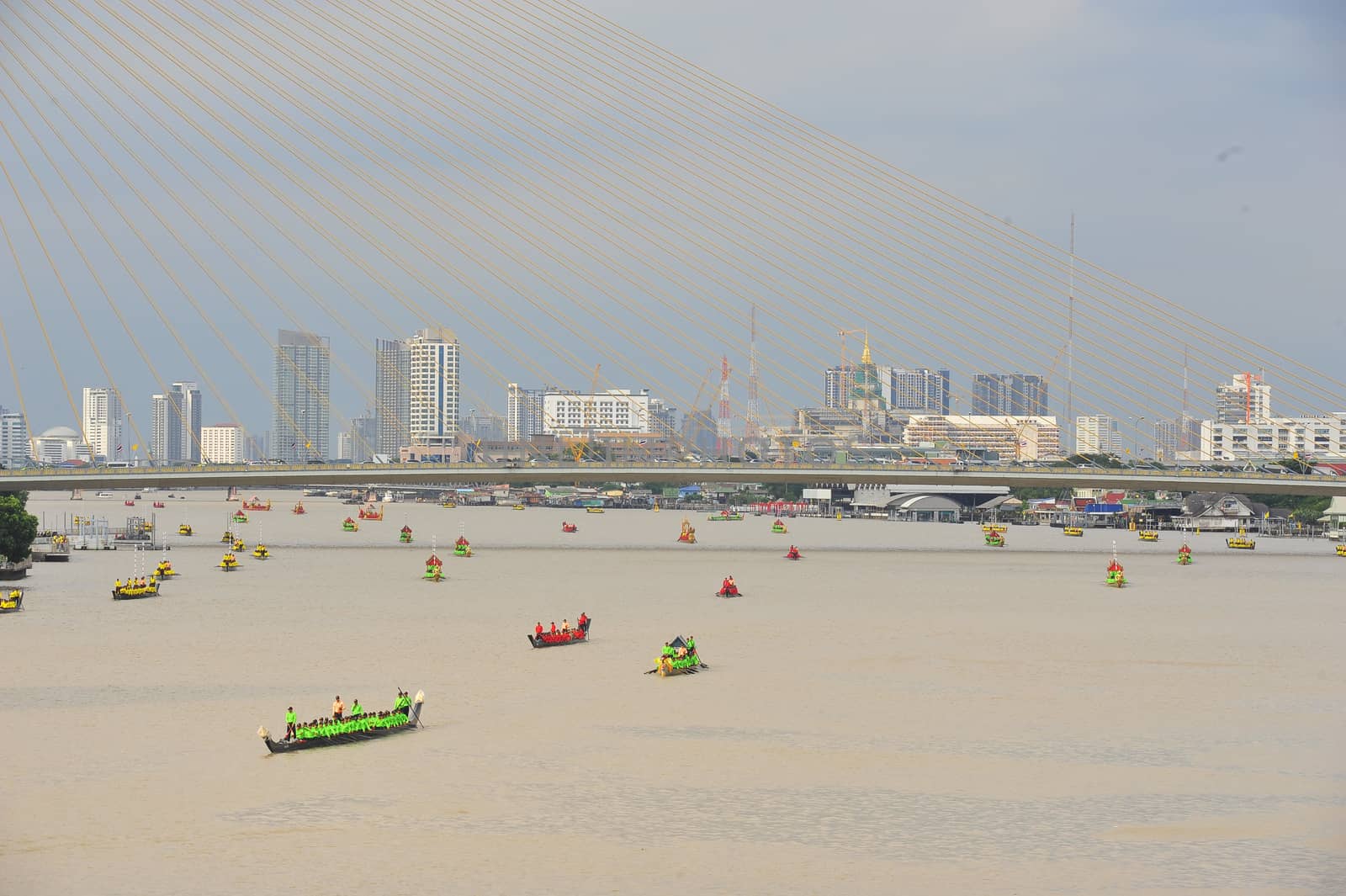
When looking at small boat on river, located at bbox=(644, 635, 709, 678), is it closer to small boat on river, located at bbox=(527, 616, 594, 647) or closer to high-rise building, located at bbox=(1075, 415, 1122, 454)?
small boat on river, located at bbox=(527, 616, 594, 647)

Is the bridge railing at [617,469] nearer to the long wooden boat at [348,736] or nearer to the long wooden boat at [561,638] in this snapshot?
the long wooden boat at [561,638]

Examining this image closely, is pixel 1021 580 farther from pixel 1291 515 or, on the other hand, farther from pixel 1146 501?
pixel 1146 501

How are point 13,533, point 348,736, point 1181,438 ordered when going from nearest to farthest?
point 348,736 < point 13,533 < point 1181,438

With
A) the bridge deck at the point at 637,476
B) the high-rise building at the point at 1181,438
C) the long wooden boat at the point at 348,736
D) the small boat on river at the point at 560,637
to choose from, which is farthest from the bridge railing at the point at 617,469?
the long wooden boat at the point at 348,736

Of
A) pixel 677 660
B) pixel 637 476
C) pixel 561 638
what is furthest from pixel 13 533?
pixel 677 660

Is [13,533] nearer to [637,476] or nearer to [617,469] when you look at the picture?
[617,469]

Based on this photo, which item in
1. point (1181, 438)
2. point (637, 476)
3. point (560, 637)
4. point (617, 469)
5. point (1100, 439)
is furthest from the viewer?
point (1181, 438)
